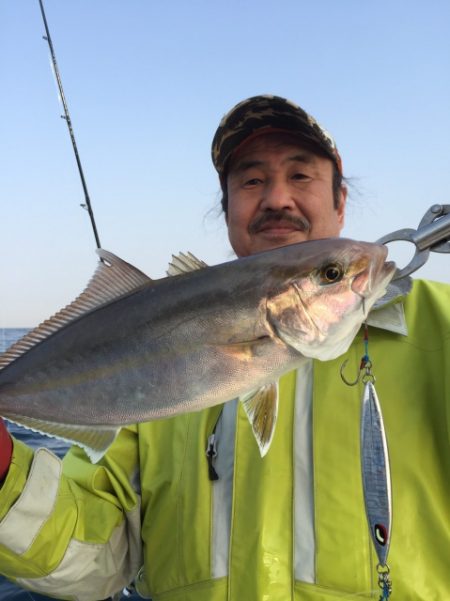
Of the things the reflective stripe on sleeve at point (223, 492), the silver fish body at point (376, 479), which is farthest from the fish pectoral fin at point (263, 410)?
the reflective stripe on sleeve at point (223, 492)

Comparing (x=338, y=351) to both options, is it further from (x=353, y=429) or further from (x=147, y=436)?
(x=147, y=436)

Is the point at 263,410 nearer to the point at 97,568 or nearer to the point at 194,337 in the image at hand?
the point at 194,337

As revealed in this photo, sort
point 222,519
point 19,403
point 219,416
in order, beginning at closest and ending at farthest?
point 19,403 → point 222,519 → point 219,416

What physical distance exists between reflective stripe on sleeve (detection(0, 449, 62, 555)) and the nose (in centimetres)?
197

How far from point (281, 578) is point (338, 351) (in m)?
1.21

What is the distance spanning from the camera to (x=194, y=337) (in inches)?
77.4

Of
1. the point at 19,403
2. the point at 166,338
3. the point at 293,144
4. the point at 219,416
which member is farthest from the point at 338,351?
the point at 293,144

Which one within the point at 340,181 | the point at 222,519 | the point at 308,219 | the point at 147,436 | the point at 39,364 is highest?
the point at 340,181

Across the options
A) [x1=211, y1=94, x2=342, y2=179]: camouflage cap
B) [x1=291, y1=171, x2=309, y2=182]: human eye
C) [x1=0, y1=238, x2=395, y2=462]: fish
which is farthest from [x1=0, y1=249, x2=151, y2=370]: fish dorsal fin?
[x1=211, y1=94, x2=342, y2=179]: camouflage cap

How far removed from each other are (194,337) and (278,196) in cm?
155

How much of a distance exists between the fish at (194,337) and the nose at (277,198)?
117 cm

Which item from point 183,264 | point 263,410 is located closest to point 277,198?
point 183,264

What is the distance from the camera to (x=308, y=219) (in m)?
3.24

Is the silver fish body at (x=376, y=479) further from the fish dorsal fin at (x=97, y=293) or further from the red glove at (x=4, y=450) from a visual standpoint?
the red glove at (x=4, y=450)
